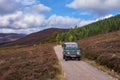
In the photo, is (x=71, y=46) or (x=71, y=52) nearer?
(x=71, y=52)

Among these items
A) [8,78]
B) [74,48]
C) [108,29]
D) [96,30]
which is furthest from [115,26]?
[8,78]

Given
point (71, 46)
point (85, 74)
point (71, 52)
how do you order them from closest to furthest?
point (85, 74) → point (71, 52) → point (71, 46)

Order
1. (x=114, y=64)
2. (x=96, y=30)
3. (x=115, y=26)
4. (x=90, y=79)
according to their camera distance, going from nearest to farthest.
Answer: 1. (x=90, y=79)
2. (x=114, y=64)
3. (x=115, y=26)
4. (x=96, y=30)

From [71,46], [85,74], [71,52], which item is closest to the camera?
[85,74]

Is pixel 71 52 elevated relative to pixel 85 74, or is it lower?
elevated

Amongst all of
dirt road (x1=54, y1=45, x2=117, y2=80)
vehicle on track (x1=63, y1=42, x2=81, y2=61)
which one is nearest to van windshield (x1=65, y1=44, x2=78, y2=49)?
vehicle on track (x1=63, y1=42, x2=81, y2=61)

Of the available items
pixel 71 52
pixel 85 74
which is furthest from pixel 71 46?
pixel 85 74

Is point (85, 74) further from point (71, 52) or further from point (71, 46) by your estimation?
point (71, 46)

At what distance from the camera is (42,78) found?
28.2 m

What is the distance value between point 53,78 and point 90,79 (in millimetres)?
3356

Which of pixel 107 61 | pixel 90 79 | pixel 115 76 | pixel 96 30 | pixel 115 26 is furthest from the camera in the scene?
pixel 96 30

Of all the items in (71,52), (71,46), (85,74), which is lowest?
(85,74)

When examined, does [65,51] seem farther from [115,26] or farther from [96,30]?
[96,30]

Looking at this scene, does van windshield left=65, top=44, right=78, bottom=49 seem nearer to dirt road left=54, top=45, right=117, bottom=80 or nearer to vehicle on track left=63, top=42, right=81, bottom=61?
vehicle on track left=63, top=42, right=81, bottom=61
